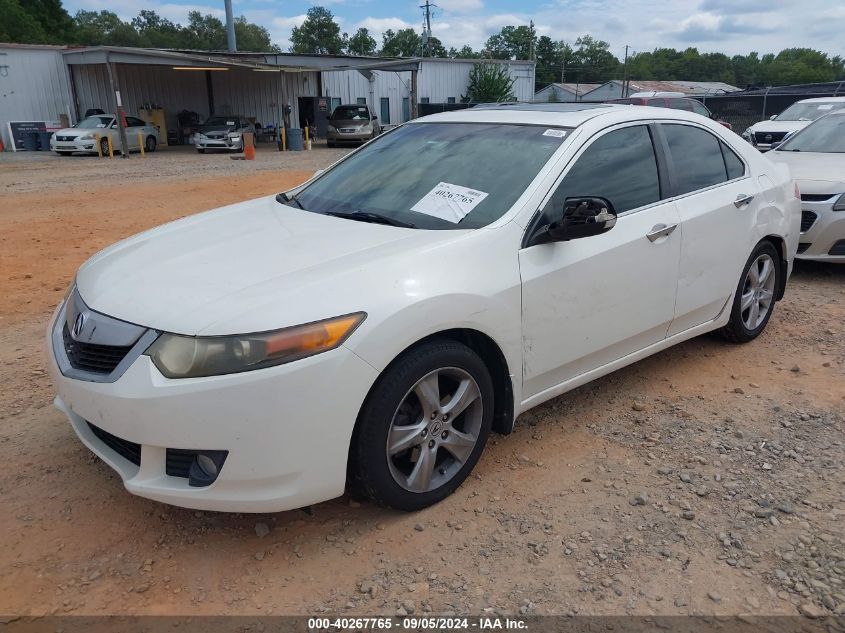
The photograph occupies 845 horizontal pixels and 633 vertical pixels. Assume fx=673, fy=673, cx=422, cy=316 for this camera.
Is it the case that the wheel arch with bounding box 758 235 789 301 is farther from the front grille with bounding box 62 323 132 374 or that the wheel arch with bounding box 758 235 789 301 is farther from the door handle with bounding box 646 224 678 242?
the front grille with bounding box 62 323 132 374

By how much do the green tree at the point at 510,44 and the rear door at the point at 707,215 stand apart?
103 metres

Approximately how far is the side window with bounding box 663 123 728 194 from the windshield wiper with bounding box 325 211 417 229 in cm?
175

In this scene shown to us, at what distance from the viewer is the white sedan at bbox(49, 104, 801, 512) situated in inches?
96.1

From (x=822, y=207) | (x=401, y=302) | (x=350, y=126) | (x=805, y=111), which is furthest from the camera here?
(x=350, y=126)

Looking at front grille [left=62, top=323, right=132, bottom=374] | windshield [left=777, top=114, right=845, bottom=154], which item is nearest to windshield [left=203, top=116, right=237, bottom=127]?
windshield [left=777, top=114, right=845, bottom=154]

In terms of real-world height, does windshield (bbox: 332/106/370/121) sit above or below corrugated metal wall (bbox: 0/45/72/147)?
below

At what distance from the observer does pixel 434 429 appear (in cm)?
288

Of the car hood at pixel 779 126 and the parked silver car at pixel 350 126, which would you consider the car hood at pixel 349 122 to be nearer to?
the parked silver car at pixel 350 126

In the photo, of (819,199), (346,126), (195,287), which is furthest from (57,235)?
(346,126)

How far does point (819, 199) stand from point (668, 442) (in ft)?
13.6

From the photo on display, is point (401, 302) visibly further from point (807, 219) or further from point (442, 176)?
point (807, 219)

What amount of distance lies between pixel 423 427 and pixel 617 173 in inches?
71.8

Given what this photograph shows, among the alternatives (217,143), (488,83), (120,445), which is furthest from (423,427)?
(488,83)

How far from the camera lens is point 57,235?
28.7ft
